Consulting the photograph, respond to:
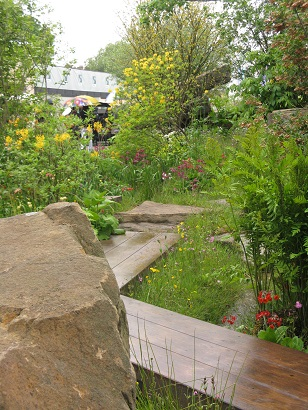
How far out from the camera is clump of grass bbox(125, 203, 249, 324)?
389cm

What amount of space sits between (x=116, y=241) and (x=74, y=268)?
347cm

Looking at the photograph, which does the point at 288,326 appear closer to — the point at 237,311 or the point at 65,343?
the point at 237,311

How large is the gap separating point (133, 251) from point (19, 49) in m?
4.57

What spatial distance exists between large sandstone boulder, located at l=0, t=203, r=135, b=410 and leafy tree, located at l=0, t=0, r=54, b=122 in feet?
20.8

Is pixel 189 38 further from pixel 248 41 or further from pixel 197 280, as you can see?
pixel 197 280

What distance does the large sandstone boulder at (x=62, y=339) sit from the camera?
146 cm

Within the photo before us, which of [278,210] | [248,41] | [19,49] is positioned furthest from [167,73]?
[278,210]

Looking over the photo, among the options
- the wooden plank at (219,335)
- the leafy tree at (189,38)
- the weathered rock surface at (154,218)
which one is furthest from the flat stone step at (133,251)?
the leafy tree at (189,38)

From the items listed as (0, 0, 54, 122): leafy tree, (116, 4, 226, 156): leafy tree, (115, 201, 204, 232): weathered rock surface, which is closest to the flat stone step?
(115, 201, 204, 232): weathered rock surface

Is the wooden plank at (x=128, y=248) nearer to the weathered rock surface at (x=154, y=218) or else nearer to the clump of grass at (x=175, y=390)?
the weathered rock surface at (x=154, y=218)

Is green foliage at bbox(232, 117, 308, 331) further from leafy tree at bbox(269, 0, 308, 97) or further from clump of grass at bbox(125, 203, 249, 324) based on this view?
leafy tree at bbox(269, 0, 308, 97)

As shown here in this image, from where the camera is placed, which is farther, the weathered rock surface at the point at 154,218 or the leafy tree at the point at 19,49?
the leafy tree at the point at 19,49

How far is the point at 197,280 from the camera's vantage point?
432 cm

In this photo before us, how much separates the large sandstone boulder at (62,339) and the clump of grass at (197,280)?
5.61ft
